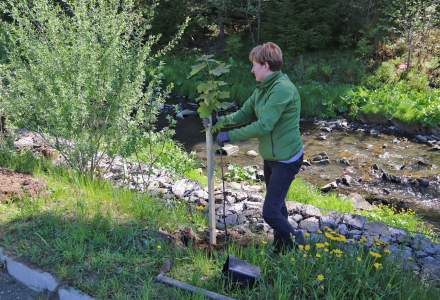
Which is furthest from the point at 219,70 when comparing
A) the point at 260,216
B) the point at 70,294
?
the point at 260,216

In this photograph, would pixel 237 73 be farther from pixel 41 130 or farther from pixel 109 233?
pixel 109 233

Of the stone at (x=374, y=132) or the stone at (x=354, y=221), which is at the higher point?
the stone at (x=354, y=221)

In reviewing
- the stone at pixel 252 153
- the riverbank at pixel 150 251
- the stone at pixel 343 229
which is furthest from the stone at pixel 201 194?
the stone at pixel 252 153

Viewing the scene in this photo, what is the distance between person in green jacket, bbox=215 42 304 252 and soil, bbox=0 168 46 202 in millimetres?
2409

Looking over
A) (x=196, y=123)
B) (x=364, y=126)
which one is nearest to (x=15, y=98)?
(x=196, y=123)

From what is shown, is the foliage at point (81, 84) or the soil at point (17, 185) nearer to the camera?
the soil at point (17, 185)

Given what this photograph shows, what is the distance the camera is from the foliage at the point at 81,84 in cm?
585

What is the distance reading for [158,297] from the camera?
3852 mm

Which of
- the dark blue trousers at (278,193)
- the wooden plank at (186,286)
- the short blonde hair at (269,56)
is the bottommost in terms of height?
the wooden plank at (186,286)

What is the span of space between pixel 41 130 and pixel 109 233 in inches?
85.5

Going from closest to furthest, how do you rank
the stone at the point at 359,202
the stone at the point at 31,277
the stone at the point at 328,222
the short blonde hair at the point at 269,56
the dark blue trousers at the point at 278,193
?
1. the stone at the point at 31,277
2. the short blonde hair at the point at 269,56
3. the dark blue trousers at the point at 278,193
4. the stone at the point at 328,222
5. the stone at the point at 359,202

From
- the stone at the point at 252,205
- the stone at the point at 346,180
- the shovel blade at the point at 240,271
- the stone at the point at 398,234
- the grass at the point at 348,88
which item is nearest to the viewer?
the shovel blade at the point at 240,271

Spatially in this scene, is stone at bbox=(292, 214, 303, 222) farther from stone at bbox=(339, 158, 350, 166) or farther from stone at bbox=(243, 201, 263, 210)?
stone at bbox=(339, 158, 350, 166)

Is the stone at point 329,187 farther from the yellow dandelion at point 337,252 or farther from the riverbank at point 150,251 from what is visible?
the yellow dandelion at point 337,252
